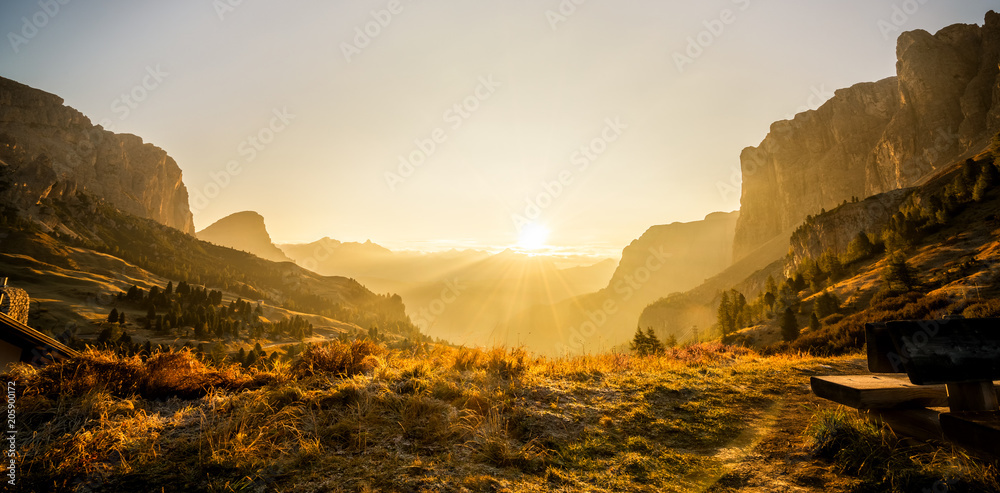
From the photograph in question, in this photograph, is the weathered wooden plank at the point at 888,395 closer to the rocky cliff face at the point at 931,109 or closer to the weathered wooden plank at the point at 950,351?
Result: the weathered wooden plank at the point at 950,351

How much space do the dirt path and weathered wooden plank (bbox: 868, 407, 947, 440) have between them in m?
0.91

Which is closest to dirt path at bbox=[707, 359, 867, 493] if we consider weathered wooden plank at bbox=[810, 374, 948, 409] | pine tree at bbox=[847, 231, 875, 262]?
weathered wooden plank at bbox=[810, 374, 948, 409]

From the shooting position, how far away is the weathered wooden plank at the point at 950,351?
339cm

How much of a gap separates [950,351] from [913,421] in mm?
1397

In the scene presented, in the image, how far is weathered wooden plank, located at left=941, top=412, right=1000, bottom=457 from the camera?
3.16 meters

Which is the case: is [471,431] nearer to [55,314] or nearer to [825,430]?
[825,430]

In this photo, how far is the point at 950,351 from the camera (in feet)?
11.3

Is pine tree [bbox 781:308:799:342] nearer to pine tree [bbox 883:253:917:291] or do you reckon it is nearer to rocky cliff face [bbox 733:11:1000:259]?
pine tree [bbox 883:253:917:291]

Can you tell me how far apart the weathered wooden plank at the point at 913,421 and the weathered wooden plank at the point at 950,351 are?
2.80ft

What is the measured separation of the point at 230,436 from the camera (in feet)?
14.4

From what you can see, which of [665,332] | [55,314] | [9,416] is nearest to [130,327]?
[55,314]

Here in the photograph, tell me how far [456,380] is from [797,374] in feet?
30.4

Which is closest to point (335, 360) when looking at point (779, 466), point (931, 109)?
point (779, 466)

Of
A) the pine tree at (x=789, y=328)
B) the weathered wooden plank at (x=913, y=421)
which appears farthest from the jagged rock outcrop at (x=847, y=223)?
the weathered wooden plank at (x=913, y=421)
